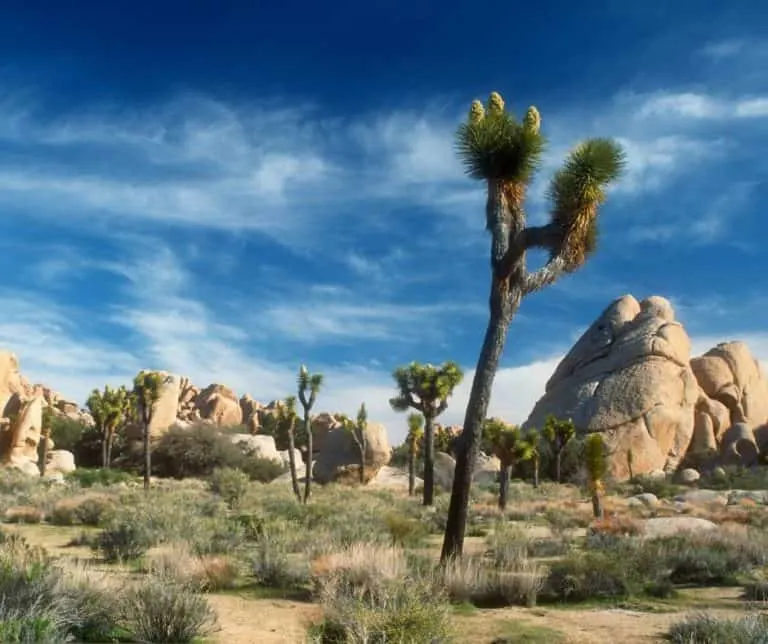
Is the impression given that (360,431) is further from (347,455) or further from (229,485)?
(229,485)

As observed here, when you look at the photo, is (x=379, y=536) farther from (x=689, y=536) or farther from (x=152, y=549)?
(x=689, y=536)

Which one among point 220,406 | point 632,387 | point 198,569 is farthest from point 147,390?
point 220,406

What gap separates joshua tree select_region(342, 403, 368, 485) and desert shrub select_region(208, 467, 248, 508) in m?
14.0

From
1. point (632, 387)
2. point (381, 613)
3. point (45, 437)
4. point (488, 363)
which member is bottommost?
point (381, 613)

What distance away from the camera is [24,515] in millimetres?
22031

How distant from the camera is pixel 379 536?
15.5m

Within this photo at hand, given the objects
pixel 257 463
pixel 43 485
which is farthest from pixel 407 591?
pixel 257 463

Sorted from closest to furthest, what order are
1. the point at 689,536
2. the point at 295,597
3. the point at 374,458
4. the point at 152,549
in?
the point at 295,597 → the point at 152,549 → the point at 689,536 → the point at 374,458

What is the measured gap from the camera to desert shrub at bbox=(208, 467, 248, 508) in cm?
3173

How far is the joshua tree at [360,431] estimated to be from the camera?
5019 centimetres

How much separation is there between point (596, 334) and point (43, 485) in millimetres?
53295

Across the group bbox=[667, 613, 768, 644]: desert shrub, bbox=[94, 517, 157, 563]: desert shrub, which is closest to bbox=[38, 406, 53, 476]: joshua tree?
bbox=[94, 517, 157, 563]: desert shrub

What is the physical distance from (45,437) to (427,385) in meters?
27.5

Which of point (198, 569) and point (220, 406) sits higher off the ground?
point (220, 406)
